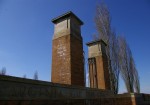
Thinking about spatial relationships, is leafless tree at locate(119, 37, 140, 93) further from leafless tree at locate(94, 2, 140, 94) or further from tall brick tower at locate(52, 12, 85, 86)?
tall brick tower at locate(52, 12, 85, 86)

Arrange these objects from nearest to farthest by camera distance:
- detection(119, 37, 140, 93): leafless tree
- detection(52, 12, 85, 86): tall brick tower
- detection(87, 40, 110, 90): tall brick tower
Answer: detection(52, 12, 85, 86): tall brick tower, detection(87, 40, 110, 90): tall brick tower, detection(119, 37, 140, 93): leafless tree

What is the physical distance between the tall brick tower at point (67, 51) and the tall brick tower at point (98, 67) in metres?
2.57

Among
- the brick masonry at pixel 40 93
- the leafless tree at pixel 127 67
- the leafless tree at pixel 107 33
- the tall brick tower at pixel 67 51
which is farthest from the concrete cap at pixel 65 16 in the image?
the leafless tree at pixel 127 67

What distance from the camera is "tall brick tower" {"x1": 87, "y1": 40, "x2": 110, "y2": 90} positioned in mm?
8164

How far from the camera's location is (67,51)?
5512 mm

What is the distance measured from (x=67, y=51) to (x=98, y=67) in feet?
11.3

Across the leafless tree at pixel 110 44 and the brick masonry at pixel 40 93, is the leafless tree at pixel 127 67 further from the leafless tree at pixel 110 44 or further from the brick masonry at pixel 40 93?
the brick masonry at pixel 40 93

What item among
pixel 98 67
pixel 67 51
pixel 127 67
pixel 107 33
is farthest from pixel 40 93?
pixel 127 67

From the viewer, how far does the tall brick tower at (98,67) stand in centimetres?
816

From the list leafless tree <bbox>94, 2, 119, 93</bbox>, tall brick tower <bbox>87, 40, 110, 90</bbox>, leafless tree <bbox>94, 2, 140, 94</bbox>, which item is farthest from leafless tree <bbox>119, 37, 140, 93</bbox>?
tall brick tower <bbox>87, 40, 110, 90</bbox>

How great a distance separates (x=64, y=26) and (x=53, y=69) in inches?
75.4

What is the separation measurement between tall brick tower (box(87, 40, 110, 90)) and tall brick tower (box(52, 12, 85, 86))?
2.57 meters

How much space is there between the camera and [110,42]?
1304 centimetres

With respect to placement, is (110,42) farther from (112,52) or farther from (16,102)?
(16,102)
